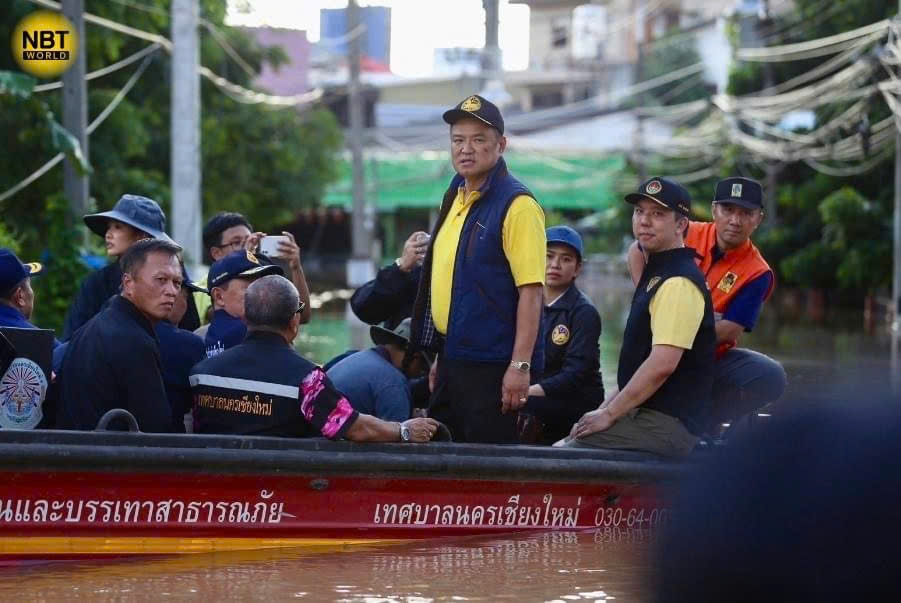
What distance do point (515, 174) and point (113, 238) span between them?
3992 cm

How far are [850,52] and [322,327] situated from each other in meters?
13.9

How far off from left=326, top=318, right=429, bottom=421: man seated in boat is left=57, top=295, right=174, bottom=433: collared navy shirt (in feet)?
2.94

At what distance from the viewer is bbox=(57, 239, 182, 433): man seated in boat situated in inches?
235

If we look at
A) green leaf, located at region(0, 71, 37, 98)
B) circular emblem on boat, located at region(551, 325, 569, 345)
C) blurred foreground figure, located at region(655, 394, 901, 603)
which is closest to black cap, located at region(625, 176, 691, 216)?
circular emblem on boat, located at region(551, 325, 569, 345)

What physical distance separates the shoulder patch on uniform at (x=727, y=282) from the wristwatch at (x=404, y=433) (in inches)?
72.9

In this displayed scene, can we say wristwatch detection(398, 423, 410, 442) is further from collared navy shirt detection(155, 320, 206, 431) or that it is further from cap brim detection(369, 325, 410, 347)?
collared navy shirt detection(155, 320, 206, 431)

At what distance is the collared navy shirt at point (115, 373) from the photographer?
19.6ft

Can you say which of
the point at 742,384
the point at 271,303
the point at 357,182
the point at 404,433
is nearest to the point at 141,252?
the point at 271,303

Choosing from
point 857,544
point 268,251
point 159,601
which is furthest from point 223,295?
point 857,544

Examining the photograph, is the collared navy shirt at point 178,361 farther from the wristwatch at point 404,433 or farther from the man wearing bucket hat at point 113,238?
the man wearing bucket hat at point 113,238

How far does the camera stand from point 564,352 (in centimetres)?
743

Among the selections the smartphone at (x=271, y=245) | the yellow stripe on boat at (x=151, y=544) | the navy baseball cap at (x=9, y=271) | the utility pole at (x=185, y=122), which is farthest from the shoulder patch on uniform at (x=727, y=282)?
the utility pole at (x=185, y=122)

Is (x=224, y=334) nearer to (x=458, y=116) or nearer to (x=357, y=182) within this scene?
(x=458, y=116)

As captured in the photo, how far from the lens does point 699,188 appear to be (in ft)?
139
